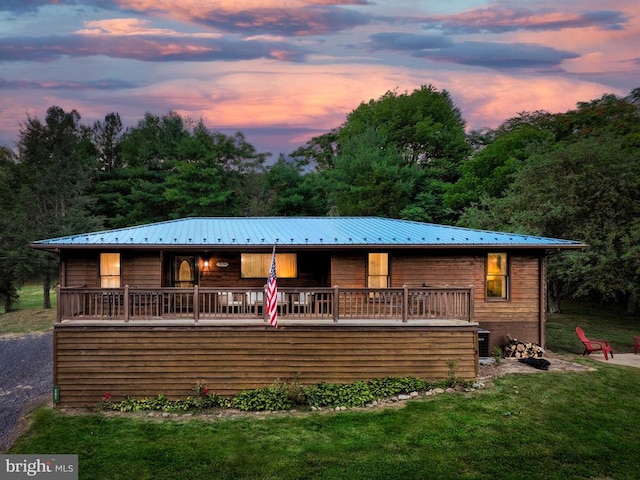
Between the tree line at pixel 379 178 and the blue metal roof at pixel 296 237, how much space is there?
8850 millimetres

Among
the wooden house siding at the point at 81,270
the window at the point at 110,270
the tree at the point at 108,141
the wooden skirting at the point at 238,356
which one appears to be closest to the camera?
the wooden skirting at the point at 238,356

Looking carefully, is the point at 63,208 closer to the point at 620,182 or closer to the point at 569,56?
the point at 620,182

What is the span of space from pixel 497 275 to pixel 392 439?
24.0ft

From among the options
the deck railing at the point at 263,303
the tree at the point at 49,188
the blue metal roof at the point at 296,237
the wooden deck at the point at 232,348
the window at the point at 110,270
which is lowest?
the wooden deck at the point at 232,348

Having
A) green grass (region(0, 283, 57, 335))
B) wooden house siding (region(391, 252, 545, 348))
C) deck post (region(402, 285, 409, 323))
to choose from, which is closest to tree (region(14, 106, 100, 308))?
green grass (region(0, 283, 57, 335))

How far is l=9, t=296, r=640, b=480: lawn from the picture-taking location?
634cm

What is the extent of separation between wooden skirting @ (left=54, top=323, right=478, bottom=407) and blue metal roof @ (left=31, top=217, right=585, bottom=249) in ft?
8.19

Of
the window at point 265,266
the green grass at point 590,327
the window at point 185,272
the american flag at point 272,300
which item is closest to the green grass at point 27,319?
the window at point 185,272

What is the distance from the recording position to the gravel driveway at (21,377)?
9.04m

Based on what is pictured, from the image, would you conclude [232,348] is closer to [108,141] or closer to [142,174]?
[142,174]

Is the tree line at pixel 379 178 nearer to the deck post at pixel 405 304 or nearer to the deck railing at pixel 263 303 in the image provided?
the deck railing at pixel 263 303

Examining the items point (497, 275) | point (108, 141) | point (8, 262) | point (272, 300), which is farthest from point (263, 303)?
point (108, 141)

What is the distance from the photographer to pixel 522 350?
12055 mm

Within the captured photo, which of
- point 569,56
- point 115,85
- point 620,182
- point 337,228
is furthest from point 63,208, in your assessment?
point 569,56
